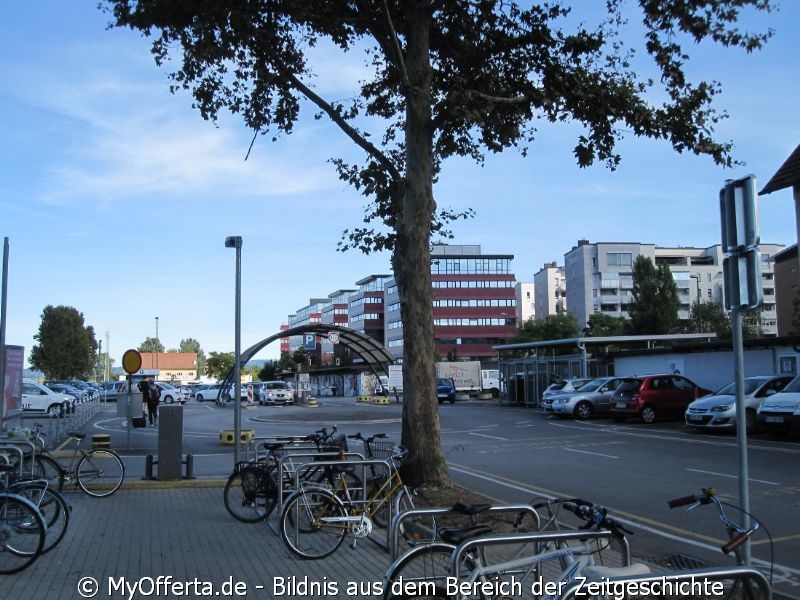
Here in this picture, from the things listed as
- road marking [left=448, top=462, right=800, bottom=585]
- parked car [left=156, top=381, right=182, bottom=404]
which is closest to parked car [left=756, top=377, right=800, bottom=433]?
road marking [left=448, top=462, right=800, bottom=585]

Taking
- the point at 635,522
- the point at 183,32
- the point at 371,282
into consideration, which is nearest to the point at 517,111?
the point at 183,32

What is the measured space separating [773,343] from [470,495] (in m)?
21.4

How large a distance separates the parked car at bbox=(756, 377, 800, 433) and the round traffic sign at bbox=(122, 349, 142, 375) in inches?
626

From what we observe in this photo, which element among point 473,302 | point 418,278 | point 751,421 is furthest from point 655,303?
point 418,278

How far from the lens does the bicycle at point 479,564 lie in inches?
166

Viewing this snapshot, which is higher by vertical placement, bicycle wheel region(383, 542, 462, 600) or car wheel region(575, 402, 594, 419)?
bicycle wheel region(383, 542, 462, 600)

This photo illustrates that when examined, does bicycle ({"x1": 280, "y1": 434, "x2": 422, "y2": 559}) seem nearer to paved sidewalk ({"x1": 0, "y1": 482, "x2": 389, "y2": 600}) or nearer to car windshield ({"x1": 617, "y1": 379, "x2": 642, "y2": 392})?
paved sidewalk ({"x1": 0, "y1": 482, "x2": 389, "y2": 600})

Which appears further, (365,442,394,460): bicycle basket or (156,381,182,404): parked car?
(156,381,182,404): parked car

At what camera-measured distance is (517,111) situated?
1106 cm

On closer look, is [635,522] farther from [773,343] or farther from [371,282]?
[371,282]

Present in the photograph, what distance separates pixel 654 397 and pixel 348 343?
29.5m

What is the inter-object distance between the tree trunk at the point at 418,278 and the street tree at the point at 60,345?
8834 cm

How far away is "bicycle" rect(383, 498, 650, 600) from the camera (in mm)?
4227

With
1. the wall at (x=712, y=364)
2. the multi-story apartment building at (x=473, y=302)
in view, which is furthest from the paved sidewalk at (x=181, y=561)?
the multi-story apartment building at (x=473, y=302)
